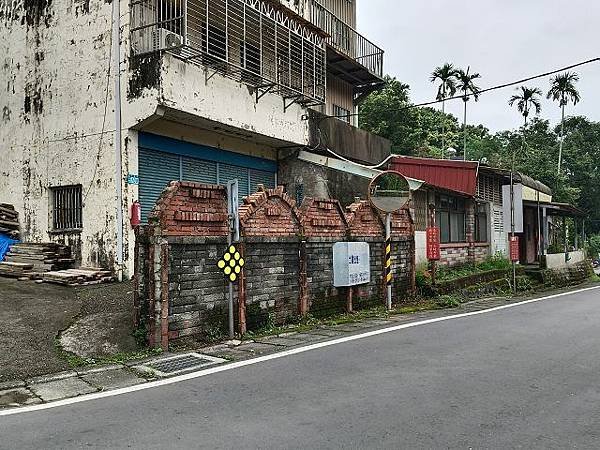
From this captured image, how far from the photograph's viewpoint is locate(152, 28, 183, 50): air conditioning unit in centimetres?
1315

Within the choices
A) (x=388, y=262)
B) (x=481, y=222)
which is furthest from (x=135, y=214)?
(x=481, y=222)

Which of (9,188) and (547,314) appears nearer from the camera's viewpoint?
(547,314)

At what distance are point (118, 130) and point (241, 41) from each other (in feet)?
14.8

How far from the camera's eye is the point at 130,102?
519 inches

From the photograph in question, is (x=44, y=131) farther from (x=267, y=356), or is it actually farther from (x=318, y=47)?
(x=267, y=356)

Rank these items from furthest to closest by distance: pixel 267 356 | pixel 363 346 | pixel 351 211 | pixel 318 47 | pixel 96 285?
pixel 318 47, pixel 351 211, pixel 96 285, pixel 363 346, pixel 267 356

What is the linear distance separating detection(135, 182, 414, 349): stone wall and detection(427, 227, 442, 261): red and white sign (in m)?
3.58

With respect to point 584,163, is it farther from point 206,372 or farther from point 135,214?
point 206,372

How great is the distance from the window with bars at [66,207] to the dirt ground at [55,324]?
8.22ft

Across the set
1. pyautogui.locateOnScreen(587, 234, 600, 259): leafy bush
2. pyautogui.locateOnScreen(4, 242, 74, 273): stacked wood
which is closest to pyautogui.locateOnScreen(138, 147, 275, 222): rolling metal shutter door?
pyautogui.locateOnScreen(4, 242, 74, 273): stacked wood

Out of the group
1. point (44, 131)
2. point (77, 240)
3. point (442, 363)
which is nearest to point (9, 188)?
point (44, 131)

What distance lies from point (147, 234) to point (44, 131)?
810cm

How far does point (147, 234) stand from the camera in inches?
329

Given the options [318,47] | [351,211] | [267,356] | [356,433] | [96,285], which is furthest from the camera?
[318,47]
